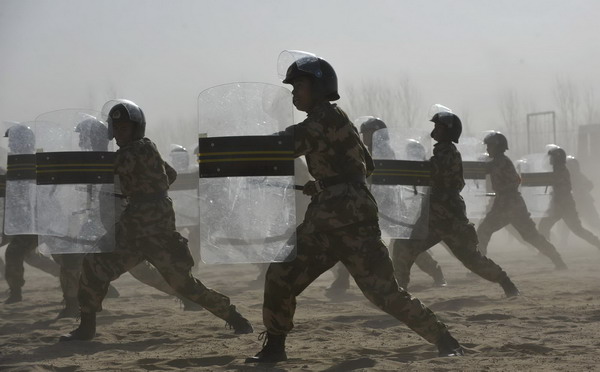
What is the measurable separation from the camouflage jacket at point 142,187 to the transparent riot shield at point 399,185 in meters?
1.70

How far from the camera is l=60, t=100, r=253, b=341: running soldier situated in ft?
23.2

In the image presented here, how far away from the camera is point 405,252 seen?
8.84 m

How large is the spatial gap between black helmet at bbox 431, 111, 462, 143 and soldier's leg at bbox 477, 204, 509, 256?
13.5 ft

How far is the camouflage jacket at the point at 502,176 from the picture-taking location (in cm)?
1233

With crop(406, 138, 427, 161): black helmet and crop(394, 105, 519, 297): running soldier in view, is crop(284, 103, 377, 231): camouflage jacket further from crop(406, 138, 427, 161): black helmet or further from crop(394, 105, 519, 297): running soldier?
crop(394, 105, 519, 297): running soldier

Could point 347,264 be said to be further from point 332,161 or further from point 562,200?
point 562,200

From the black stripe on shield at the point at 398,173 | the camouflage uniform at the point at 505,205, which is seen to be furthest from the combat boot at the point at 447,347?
the camouflage uniform at the point at 505,205

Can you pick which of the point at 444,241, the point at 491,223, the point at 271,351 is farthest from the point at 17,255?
the point at 491,223

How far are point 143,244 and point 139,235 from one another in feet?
0.25

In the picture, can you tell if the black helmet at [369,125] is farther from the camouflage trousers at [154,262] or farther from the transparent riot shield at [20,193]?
the transparent riot shield at [20,193]

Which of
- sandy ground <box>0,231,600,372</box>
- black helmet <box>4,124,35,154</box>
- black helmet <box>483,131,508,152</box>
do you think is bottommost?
sandy ground <box>0,231,600,372</box>

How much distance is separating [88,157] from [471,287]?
5.68m

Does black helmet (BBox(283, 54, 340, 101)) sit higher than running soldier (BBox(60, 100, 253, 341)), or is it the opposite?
black helmet (BBox(283, 54, 340, 101))

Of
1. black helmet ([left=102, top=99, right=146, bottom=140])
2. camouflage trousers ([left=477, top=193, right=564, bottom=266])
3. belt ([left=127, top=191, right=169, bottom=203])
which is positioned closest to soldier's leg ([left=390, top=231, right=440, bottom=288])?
belt ([left=127, top=191, right=169, bottom=203])
